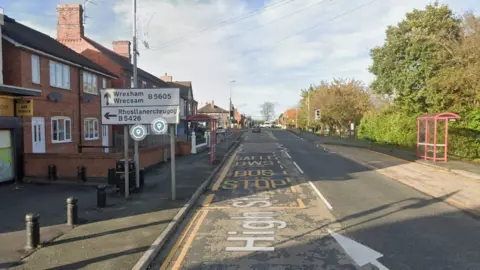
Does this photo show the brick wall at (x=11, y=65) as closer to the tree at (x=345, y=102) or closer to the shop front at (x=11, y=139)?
the shop front at (x=11, y=139)

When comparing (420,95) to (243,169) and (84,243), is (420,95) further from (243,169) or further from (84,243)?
(84,243)

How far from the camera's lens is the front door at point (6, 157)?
47.9 ft

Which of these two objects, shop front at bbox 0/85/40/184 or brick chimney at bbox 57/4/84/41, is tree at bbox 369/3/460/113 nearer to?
shop front at bbox 0/85/40/184

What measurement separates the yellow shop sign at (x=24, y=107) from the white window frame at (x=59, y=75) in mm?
5031

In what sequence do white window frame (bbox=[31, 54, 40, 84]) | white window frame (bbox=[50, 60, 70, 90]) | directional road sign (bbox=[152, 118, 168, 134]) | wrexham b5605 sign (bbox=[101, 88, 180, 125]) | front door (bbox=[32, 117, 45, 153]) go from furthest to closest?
white window frame (bbox=[50, 60, 70, 90]), white window frame (bbox=[31, 54, 40, 84]), front door (bbox=[32, 117, 45, 153]), wrexham b5605 sign (bbox=[101, 88, 180, 125]), directional road sign (bbox=[152, 118, 168, 134])

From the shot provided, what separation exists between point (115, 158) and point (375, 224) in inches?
416

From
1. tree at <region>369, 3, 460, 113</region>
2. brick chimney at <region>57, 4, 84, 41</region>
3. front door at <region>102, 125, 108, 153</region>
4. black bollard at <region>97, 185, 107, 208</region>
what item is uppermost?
brick chimney at <region>57, 4, 84, 41</region>

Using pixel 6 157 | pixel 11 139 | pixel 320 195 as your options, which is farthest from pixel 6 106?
pixel 320 195

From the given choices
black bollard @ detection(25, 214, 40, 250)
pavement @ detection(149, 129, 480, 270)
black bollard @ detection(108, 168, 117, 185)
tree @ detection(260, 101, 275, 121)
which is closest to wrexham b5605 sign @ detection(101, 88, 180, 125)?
black bollard @ detection(108, 168, 117, 185)

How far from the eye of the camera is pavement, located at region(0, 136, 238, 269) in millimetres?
6031

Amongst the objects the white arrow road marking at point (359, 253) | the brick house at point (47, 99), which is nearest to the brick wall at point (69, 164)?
the brick house at point (47, 99)

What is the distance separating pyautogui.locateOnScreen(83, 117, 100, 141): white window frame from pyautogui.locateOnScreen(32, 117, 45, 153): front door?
5.56 m

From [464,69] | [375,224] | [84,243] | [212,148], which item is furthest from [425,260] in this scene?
[464,69]

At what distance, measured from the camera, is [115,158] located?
51.1 feet
